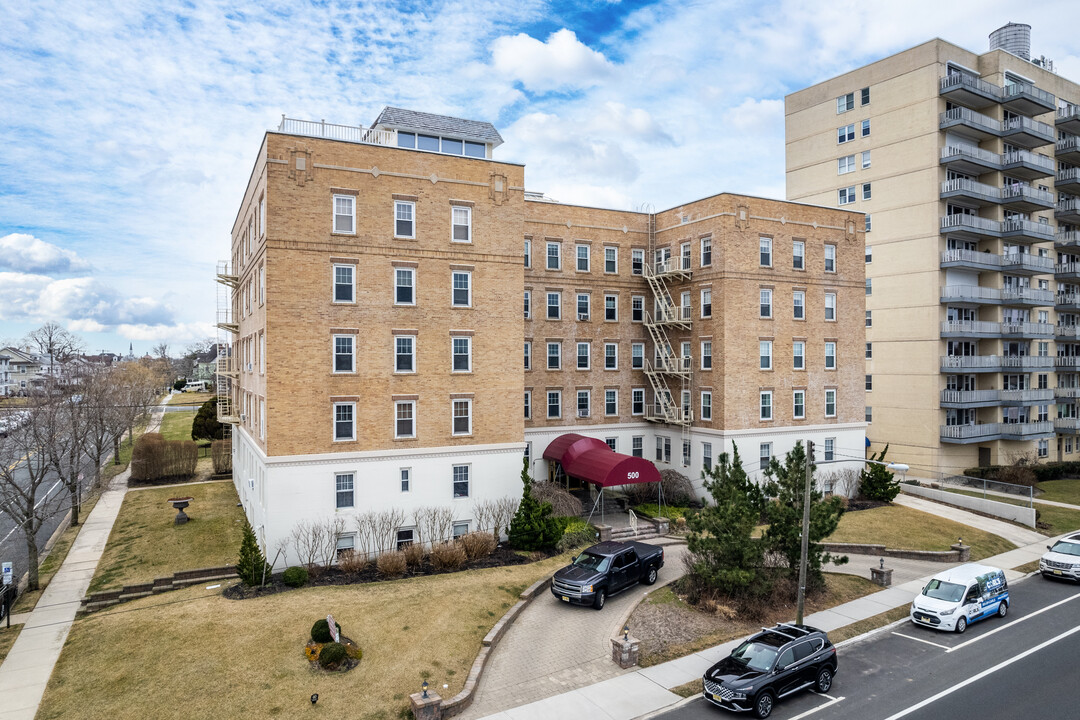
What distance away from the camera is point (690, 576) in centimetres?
2302

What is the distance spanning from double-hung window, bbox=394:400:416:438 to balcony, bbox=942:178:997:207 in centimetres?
4053

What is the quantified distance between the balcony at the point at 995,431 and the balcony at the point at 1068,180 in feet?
66.5

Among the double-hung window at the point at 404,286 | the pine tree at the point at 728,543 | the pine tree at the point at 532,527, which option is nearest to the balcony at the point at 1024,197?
the pine tree at the point at 728,543

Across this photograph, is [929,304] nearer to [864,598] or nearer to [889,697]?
[864,598]

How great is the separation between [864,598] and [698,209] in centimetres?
2312

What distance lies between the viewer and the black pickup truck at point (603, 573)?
70.5 ft

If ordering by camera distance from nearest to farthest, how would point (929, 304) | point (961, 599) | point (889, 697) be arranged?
point (889, 697) → point (961, 599) → point (929, 304)

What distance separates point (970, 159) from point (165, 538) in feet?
183

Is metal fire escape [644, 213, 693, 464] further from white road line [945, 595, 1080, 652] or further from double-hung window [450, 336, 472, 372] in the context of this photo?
white road line [945, 595, 1080, 652]

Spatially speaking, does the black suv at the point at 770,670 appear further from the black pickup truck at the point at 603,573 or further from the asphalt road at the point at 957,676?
the black pickup truck at the point at 603,573

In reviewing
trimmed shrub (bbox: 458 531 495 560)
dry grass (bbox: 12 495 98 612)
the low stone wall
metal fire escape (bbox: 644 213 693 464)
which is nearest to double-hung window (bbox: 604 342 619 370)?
metal fire escape (bbox: 644 213 693 464)

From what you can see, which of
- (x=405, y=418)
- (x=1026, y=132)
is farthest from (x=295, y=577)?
(x=1026, y=132)

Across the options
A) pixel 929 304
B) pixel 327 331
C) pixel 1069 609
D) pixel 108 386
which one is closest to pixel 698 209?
pixel 929 304

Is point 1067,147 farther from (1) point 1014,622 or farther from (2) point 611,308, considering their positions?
(1) point 1014,622
